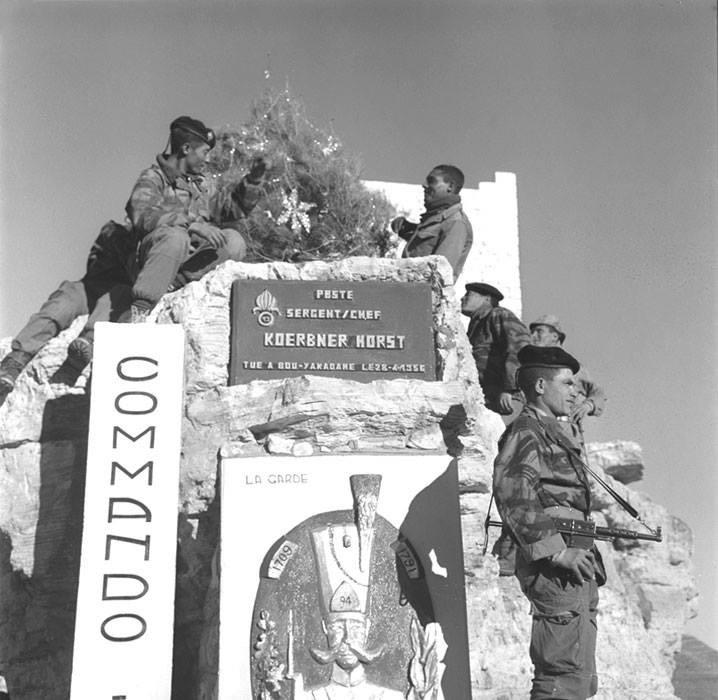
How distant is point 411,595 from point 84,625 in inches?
75.4

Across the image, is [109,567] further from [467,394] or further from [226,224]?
[226,224]

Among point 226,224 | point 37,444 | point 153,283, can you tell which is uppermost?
point 226,224

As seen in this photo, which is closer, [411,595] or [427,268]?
[411,595]

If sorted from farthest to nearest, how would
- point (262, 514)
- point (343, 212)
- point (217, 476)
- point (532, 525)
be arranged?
point (343, 212) < point (217, 476) < point (262, 514) < point (532, 525)

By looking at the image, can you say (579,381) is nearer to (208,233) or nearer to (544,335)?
(544,335)

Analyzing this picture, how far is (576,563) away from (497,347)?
4.14 metres

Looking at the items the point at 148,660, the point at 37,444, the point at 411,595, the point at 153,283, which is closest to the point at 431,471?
the point at 411,595

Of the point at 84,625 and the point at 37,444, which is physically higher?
the point at 37,444

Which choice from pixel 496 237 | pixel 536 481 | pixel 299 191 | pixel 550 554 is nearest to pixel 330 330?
pixel 536 481

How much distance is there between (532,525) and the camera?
17.4ft

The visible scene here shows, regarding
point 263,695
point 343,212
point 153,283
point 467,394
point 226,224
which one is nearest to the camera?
point 263,695

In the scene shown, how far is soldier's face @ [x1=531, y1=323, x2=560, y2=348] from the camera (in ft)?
30.6

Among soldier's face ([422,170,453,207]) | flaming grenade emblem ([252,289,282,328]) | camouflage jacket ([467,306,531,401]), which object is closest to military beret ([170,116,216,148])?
flaming grenade emblem ([252,289,282,328])

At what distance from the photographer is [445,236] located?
9289 mm
